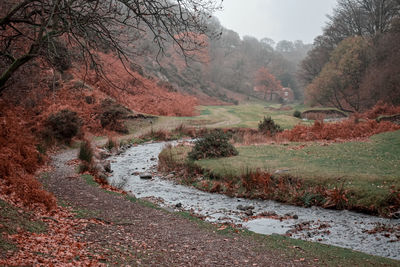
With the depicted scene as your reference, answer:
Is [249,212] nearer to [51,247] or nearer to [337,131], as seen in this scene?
[51,247]

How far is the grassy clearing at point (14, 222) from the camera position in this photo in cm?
452

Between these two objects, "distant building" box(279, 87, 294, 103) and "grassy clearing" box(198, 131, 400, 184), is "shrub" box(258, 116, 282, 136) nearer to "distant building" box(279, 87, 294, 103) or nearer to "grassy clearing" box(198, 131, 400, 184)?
"grassy clearing" box(198, 131, 400, 184)

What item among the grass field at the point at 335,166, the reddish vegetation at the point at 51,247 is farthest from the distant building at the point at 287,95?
the reddish vegetation at the point at 51,247

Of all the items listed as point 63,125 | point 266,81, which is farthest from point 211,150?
point 266,81

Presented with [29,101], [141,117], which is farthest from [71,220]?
[141,117]

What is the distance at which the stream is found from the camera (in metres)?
6.96

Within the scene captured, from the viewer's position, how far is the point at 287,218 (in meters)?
8.51

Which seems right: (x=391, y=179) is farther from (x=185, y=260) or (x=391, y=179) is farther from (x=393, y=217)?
(x=185, y=260)

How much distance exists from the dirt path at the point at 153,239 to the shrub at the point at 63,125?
8306 mm

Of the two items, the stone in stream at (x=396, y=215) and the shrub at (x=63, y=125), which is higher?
the shrub at (x=63, y=125)

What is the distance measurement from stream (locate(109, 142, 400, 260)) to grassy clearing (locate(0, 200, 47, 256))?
438 centimetres

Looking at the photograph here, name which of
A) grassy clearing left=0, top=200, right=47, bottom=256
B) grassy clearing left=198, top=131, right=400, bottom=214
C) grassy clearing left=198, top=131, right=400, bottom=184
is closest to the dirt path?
grassy clearing left=0, top=200, right=47, bottom=256

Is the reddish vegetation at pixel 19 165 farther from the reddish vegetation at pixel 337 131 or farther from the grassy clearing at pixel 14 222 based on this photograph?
the reddish vegetation at pixel 337 131

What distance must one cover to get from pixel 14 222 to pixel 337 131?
685 inches
